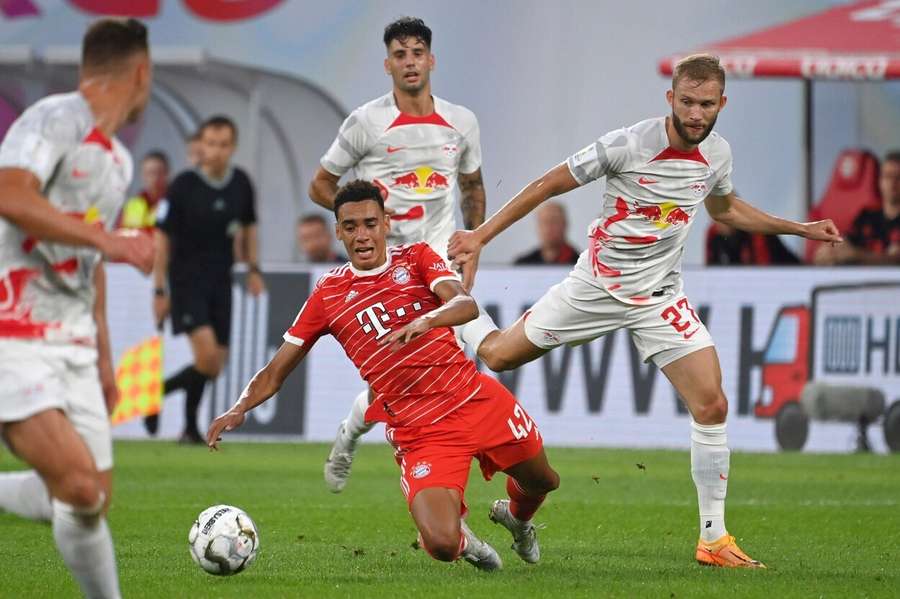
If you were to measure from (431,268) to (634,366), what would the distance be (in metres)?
7.43

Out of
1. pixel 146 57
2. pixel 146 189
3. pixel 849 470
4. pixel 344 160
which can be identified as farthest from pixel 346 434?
pixel 146 189

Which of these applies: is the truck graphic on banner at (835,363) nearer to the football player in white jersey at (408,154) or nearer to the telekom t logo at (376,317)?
the football player in white jersey at (408,154)

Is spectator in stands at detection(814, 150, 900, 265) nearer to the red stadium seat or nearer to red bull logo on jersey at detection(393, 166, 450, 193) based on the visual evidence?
the red stadium seat

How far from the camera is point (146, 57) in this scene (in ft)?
19.7

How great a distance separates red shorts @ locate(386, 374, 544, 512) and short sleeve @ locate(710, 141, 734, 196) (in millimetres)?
1532

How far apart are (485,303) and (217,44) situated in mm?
5711

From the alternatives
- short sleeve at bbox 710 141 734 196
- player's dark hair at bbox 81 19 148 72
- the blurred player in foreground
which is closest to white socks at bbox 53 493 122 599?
player's dark hair at bbox 81 19 148 72

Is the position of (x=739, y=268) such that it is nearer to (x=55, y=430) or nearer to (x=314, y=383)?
(x=314, y=383)

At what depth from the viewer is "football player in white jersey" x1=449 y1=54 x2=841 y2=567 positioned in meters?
7.94

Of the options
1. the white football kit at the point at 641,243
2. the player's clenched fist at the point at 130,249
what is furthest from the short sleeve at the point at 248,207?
the player's clenched fist at the point at 130,249

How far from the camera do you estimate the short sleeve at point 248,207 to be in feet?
49.4

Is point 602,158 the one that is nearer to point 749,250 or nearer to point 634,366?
point 634,366

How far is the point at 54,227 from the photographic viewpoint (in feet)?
18.1

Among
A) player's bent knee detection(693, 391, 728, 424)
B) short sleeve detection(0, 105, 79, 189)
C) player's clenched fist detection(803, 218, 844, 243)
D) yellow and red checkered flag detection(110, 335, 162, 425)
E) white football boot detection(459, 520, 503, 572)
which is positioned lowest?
yellow and red checkered flag detection(110, 335, 162, 425)
